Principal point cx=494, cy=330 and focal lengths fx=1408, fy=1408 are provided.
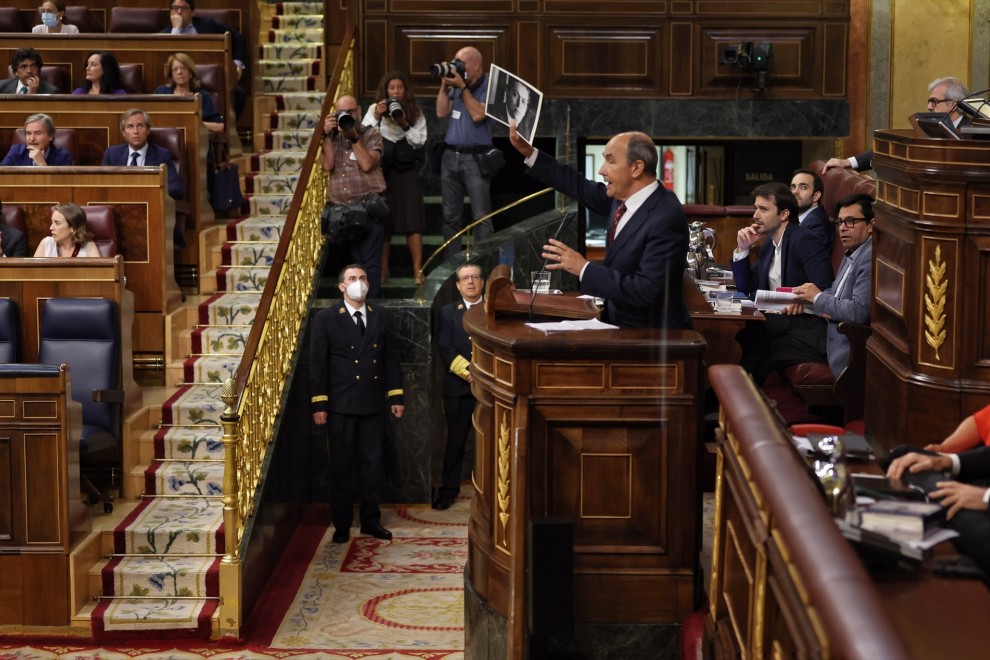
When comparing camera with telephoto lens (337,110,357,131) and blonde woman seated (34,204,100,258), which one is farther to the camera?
camera with telephoto lens (337,110,357,131)

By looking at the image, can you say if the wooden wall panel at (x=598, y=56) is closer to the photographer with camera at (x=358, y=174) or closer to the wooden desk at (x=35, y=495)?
the photographer with camera at (x=358, y=174)

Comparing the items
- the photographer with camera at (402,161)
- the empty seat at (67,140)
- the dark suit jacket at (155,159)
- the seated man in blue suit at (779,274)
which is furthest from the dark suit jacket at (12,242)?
the seated man in blue suit at (779,274)

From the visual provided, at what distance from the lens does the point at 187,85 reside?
8391 millimetres

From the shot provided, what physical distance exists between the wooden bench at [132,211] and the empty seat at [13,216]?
0.12 ft

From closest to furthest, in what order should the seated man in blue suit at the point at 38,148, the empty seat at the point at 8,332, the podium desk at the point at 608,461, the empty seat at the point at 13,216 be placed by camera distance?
the podium desk at the point at 608,461 < the empty seat at the point at 8,332 < the empty seat at the point at 13,216 < the seated man in blue suit at the point at 38,148

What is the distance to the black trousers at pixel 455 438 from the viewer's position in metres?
7.73

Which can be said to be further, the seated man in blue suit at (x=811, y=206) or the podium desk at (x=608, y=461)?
the seated man in blue suit at (x=811, y=206)

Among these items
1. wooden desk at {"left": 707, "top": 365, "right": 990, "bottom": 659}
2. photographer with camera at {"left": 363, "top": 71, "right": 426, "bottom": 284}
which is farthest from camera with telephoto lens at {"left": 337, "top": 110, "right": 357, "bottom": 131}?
wooden desk at {"left": 707, "top": 365, "right": 990, "bottom": 659}

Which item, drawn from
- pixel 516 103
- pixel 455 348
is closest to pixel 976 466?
pixel 516 103

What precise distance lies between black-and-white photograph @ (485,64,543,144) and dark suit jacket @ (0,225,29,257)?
3155mm

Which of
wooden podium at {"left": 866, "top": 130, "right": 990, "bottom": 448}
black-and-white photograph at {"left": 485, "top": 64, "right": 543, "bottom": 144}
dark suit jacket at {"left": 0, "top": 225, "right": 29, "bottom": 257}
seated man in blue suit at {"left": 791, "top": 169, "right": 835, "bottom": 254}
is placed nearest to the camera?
wooden podium at {"left": 866, "top": 130, "right": 990, "bottom": 448}

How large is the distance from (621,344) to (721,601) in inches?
34.0

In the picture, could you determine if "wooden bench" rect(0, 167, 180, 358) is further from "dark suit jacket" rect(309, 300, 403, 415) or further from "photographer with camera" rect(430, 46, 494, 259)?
"photographer with camera" rect(430, 46, 494, 259)

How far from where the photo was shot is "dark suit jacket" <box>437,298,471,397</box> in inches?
300
